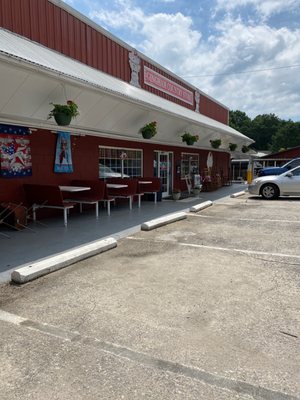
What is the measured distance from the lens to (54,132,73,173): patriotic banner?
9.38 metres

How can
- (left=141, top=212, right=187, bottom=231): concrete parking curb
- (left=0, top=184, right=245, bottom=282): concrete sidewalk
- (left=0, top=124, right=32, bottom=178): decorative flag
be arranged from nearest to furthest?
(left=0, top=184, right=245, bottom=282): concrete sidewalk
(left=141, top=212, right=187, bottom=231): concrete parking curb
(left=0, top=124, right=32, bottom=178): decorative flag

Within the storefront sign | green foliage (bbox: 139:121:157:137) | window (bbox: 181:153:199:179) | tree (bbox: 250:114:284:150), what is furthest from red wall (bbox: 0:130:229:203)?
tree (bbox: 250:114:284:150)

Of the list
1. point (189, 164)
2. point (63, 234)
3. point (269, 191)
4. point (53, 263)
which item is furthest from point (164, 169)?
point (53, 263)

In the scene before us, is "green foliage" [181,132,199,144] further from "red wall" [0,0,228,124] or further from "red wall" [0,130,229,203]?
"red wall" [0,0,228,124]

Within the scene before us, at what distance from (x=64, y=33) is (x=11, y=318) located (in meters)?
8.45

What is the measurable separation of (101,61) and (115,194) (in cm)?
439

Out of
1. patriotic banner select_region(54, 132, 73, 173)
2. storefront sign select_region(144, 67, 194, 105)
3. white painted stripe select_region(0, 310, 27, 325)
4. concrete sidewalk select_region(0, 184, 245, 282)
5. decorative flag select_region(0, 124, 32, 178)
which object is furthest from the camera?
storefront sign select_region(144, 67, 194, 105)

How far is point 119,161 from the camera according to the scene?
12.3 meters

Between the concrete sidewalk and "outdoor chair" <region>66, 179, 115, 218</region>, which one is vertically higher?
"outdoor chair" <region>66, 179, 115, 218</region>

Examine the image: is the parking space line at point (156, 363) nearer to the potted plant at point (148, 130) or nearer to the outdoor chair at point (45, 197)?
the outdoor chair at point (45, 197)

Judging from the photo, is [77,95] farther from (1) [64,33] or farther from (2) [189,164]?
(2) [189,164]

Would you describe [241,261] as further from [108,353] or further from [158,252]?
[108,353]

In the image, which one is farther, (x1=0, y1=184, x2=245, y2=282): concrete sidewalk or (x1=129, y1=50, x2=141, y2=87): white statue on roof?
(x1=129, y1=50, x2=141, y2=87): white statue on roof

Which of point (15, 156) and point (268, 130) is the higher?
point (268, 130)
